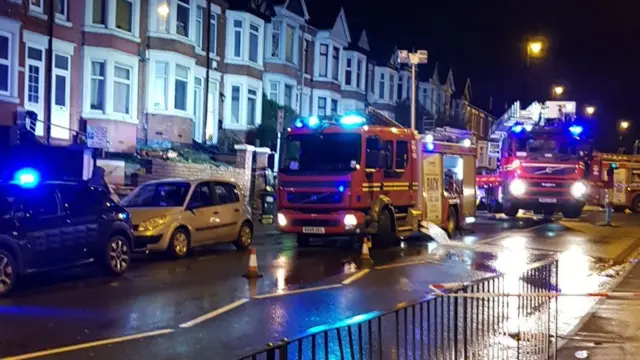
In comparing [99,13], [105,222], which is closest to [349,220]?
[105,222]

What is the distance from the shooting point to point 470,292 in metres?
7.24

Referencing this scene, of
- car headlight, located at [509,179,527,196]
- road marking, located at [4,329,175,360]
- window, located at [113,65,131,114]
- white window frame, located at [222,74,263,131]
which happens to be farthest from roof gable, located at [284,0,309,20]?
road marking, located at [4,329,175,360]

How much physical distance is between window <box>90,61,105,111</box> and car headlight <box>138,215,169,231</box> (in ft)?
40.9

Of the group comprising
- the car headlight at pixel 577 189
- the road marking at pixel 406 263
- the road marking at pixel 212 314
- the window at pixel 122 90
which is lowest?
the road marking at pixel 212 314

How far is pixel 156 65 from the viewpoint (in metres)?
28.4

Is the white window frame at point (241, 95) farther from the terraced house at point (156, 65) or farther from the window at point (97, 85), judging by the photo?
the window at point (97, 85)

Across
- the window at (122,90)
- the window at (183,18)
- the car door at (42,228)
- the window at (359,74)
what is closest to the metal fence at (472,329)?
the car door at (42,228)

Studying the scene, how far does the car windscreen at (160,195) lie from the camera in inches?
615

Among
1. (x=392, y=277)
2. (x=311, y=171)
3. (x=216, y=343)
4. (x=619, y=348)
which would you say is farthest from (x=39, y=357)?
(x=311, y=171)

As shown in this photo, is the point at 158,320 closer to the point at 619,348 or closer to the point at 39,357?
the point at 39,357

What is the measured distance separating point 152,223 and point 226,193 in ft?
8.29

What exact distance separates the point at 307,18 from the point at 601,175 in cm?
1631

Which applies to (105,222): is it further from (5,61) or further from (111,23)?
(111,23)

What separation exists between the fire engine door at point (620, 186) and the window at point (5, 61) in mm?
27815
